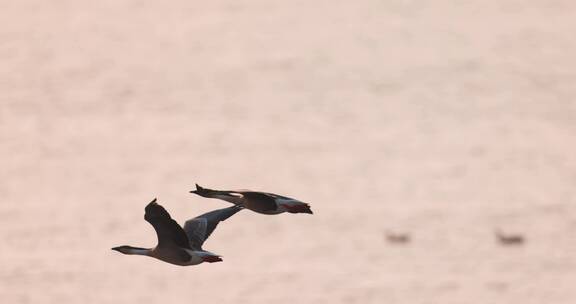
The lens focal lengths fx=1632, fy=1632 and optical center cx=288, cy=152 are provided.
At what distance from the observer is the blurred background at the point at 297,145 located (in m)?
16.5

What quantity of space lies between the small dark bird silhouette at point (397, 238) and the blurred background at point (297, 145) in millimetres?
56

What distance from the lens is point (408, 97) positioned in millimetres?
20750

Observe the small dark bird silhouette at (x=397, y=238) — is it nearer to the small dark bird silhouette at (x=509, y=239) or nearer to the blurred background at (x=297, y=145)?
the blurred background at (x=297, y=145)

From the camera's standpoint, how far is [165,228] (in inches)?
298

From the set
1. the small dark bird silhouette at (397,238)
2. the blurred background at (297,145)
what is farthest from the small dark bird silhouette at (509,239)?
the small dark bird silhouette at (397,238)

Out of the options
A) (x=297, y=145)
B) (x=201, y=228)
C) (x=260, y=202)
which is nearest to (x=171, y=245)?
(x=260, y=202)

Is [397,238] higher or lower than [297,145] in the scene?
lower

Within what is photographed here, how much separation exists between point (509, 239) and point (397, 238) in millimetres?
1232

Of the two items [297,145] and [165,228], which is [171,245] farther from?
[297,145]

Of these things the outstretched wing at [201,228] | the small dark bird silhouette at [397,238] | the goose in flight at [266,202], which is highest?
the small dark bird silhouette at [397,238]

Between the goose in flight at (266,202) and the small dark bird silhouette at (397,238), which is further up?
the small dark bird silhouette at (397,238)

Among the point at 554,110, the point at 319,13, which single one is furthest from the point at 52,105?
the point at 554,110

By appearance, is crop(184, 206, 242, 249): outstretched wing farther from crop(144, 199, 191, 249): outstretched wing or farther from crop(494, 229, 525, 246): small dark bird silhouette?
crop(494, 229, 525, 246): small dark bird silhouette

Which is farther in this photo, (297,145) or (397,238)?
(297,145)
